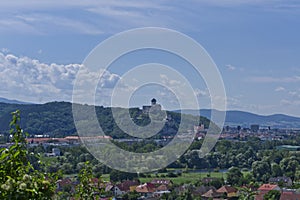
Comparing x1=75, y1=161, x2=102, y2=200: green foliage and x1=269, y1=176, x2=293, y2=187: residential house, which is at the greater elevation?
x1=75, y1=161, x2=102, y2=200: green foliage

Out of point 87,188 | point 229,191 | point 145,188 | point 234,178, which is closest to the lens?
point 87,188

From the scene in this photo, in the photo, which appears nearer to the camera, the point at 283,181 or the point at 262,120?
the point at 283,181

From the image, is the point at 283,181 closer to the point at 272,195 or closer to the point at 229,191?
the point at 229,191

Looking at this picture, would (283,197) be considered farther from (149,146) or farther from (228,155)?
(228,155)

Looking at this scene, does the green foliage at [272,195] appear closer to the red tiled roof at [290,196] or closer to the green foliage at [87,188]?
the red tiled roof at [290,196]

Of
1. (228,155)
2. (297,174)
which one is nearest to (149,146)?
(297,174)

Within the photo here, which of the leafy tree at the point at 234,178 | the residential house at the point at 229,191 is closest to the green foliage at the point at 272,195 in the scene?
the residential house at the point at 229,191

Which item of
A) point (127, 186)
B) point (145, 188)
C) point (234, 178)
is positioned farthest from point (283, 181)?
point (127, 186)

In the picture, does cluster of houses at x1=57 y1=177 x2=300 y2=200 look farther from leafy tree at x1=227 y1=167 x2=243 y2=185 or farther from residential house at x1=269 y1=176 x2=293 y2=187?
leafy tree at x1=227 y1=167 x2=243 y2=185

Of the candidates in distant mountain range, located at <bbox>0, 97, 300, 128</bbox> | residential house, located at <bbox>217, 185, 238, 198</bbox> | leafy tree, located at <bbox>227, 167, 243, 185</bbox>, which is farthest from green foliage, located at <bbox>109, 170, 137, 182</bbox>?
distant mountain range, located at <bbox>0, 97, 300, 128</bbox>
